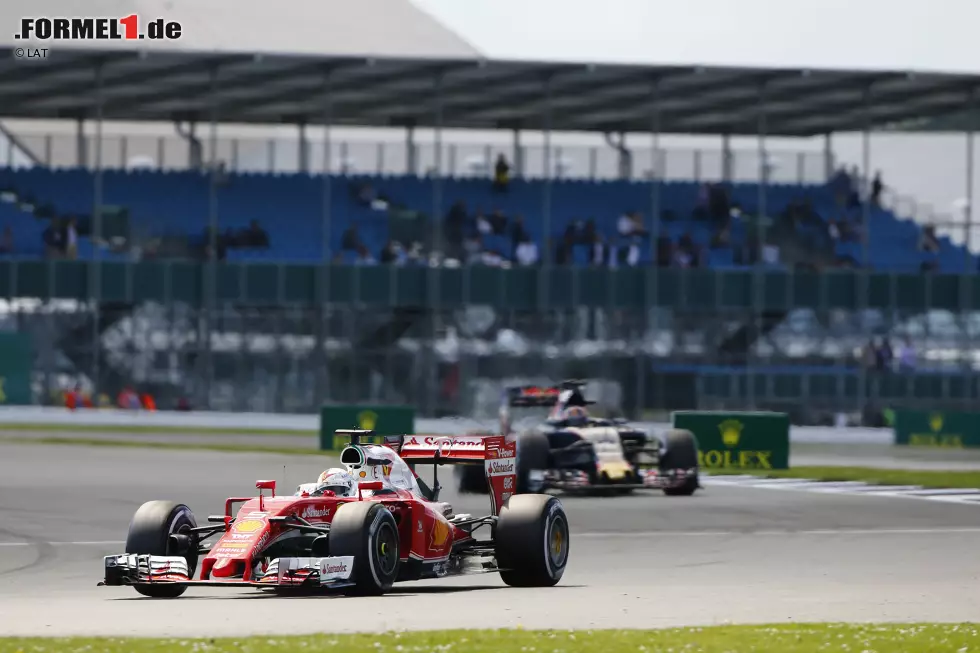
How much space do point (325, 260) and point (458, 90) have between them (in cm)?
682

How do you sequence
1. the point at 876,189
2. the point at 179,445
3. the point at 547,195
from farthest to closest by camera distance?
the point at 876,189 → the point at 547,195 → the point at 179,445

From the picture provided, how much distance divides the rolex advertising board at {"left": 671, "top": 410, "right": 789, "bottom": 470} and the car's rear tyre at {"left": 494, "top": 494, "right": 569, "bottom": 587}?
21.7 metres

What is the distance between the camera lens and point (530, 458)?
91.6ft

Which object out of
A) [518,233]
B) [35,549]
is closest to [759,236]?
[518,233]

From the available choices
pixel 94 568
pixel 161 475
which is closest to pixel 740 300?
pixel 161 475

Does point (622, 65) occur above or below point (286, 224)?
above

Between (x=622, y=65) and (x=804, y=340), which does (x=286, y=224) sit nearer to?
(x=622, y=65)

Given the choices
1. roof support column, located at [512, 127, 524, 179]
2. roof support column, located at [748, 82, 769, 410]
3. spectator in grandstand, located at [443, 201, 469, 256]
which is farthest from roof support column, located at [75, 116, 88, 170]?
roof support column, located at [748, 82, 769, 410]

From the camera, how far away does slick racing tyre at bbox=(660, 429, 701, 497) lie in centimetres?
2883

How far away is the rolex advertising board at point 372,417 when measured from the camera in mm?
43344

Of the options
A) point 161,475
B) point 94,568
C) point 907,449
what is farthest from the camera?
point 907,449

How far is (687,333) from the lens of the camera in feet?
189

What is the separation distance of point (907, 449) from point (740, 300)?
37.6 feet

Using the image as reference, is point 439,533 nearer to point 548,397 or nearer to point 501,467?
point 501,467
